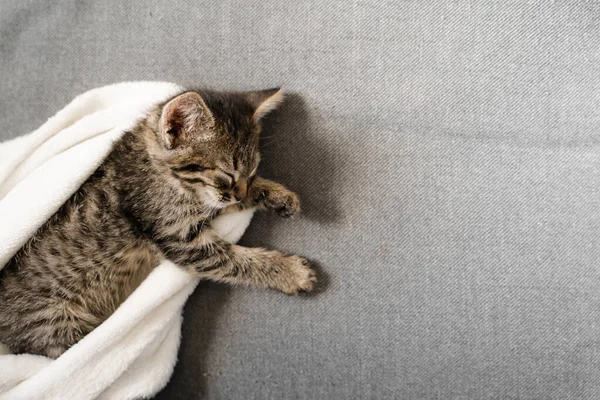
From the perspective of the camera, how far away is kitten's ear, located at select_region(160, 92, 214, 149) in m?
1.04

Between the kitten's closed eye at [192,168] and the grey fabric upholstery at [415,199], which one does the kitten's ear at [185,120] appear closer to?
the kitten's closed eye at [192,168]

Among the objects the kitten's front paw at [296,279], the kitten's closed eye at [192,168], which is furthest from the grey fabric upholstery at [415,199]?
the kitten's closed eye at [192,168]

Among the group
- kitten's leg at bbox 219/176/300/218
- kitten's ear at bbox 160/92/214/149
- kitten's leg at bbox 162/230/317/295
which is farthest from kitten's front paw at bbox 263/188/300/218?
kitten's ear at bbox 160/92/214/149

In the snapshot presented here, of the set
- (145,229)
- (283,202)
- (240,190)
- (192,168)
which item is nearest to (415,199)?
(283,202)

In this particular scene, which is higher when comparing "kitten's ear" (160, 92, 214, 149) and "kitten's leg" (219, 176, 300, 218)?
"kitten's ear" (160, 92, 214, 149)

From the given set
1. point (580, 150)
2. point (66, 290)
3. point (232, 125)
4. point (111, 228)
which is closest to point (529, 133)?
point (580, 150)

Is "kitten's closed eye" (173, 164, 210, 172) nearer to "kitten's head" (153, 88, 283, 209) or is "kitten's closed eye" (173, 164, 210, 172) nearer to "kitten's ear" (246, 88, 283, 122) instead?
"kitten's head" (153, 88, 283, 209)

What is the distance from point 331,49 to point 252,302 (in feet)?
2.54

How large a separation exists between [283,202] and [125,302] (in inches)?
20.7

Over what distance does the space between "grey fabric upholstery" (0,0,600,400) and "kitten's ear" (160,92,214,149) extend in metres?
0.25

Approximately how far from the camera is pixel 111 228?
3.92 ft

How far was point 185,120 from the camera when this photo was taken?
1104 mm

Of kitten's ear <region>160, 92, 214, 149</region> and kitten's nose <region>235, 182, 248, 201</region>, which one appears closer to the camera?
kitten's ear <region>160, 92, 214, 149</region>

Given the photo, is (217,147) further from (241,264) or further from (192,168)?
(241,264)
